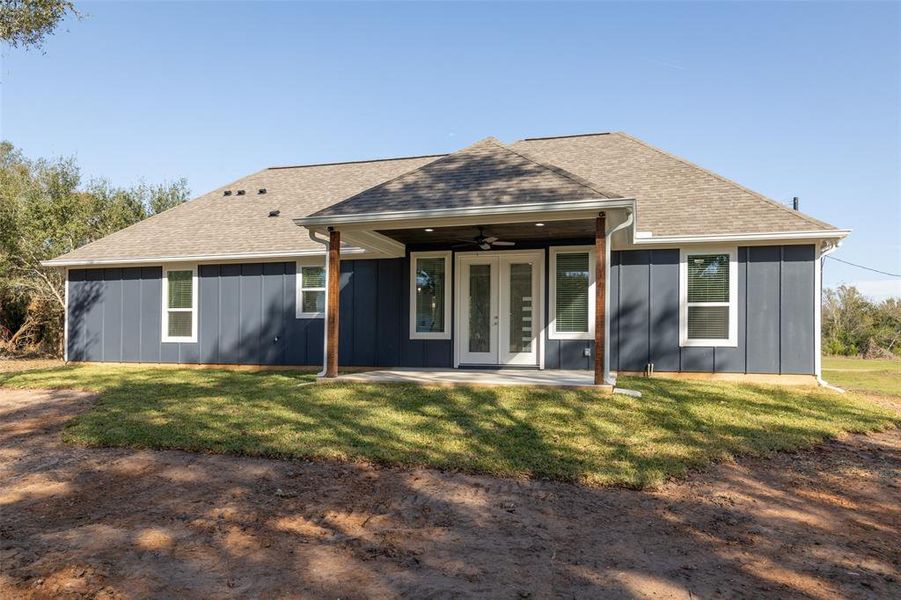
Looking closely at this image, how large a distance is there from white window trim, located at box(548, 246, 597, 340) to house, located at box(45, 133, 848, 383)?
3cm

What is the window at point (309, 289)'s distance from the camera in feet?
35.7

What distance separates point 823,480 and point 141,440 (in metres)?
5.96

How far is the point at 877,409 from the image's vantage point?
692cm

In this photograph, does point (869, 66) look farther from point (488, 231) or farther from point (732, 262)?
point (488, 231)

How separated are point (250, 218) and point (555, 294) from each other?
7.59 metres

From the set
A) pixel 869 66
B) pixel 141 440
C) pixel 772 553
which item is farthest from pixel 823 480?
pixel 869 66

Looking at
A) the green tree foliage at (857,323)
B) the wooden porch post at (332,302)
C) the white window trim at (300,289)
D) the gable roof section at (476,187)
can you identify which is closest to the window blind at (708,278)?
the gable roof section at (476,187)

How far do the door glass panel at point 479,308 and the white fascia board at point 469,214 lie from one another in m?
2.65

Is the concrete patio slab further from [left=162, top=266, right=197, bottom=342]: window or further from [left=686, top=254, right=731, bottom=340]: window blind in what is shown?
[left=162, top=266, right=197, bottom=342]: window

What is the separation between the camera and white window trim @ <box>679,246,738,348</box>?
29.3 feet

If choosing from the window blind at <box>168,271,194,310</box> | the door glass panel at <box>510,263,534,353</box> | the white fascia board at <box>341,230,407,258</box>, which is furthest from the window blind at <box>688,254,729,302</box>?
the window blind at <box>168,271,194,310</box>

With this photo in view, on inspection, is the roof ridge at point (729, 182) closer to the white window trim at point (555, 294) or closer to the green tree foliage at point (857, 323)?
the white window trim at point (555, 294)

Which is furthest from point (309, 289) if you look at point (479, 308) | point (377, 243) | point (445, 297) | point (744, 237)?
point (744, 237)

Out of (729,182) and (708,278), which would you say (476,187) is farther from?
(729,182)
